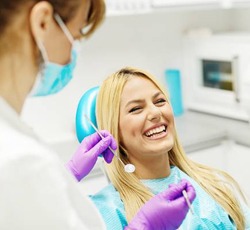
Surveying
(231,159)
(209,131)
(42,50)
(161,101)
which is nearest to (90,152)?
(161,101)

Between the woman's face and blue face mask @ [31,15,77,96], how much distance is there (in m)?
0.56

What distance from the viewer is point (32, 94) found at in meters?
0.99

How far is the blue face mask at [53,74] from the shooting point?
92 centimetres

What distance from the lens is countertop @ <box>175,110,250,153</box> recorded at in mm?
2477

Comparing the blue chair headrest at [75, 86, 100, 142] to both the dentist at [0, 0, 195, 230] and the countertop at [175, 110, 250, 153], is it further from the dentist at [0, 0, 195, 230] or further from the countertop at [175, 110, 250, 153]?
the countertop at [175, 110, 250, 153]

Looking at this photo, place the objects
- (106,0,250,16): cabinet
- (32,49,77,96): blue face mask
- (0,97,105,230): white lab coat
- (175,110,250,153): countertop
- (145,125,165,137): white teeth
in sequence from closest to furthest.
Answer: (0,97,105,230): white lab coat → (32,49,77,96): blue face mask → (145,125,165,137): white teeth → (106,0,250,16): cabinet → (175,110,250,153): countertop

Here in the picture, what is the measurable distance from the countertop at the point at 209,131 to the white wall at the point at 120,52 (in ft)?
1.50

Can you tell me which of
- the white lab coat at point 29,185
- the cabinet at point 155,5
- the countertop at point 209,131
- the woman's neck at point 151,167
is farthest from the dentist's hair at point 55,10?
the countertop at point 209,131

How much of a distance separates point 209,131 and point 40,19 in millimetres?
1843

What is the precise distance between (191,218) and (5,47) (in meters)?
0.94

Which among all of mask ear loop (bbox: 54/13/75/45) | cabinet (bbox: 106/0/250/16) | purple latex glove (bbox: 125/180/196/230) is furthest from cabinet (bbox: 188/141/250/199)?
mask ear loop (bbox: 54/13/75/45)

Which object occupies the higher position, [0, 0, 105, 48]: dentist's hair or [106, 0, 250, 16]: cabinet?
[0, 0, 105, 48]: dentist's hair

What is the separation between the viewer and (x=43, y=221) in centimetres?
84

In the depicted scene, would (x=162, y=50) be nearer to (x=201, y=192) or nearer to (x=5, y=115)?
(x=201, y=192)
